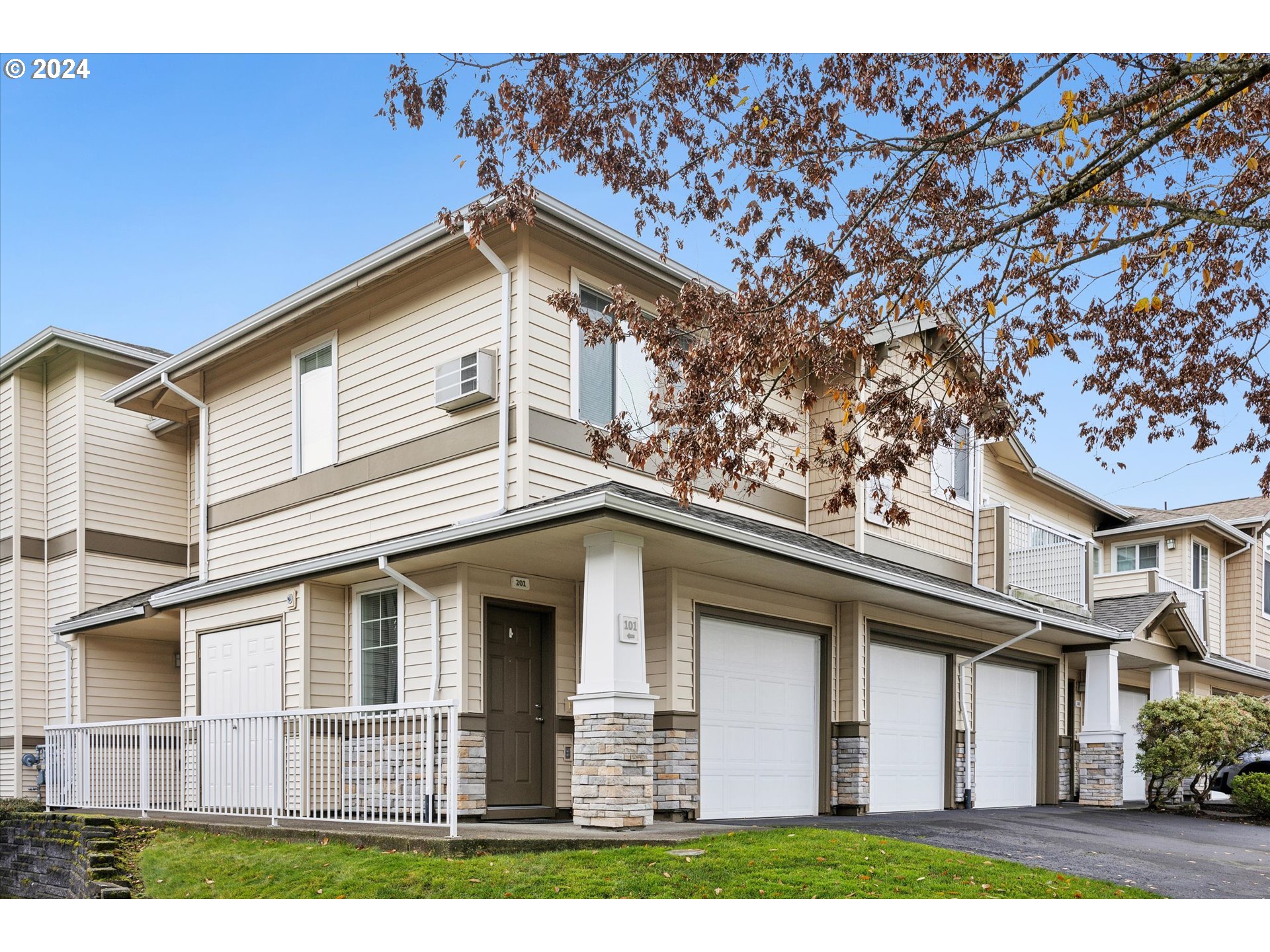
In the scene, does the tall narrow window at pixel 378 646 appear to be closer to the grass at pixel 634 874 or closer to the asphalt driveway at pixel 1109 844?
the grass at pixel 634 874

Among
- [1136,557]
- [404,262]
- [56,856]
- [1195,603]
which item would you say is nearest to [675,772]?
[404,262]

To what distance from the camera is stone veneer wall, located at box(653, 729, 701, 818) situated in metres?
11.2

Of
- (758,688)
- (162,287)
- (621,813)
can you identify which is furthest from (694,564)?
(162,287)

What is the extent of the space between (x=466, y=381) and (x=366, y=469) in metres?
2.07

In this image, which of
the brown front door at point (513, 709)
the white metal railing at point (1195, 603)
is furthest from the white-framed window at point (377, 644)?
the white metal railing at point (1195, 603)

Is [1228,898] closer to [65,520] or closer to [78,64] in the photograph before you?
[78,64]

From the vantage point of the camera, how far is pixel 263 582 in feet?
42.2

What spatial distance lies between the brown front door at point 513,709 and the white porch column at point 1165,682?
12811mm

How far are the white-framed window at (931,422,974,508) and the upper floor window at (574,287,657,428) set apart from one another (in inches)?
229

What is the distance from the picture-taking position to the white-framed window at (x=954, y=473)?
1689 cm

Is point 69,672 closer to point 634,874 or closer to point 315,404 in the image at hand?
point 315,404

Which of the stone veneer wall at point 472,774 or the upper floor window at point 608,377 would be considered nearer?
the stone veneer wall at point 472,774
